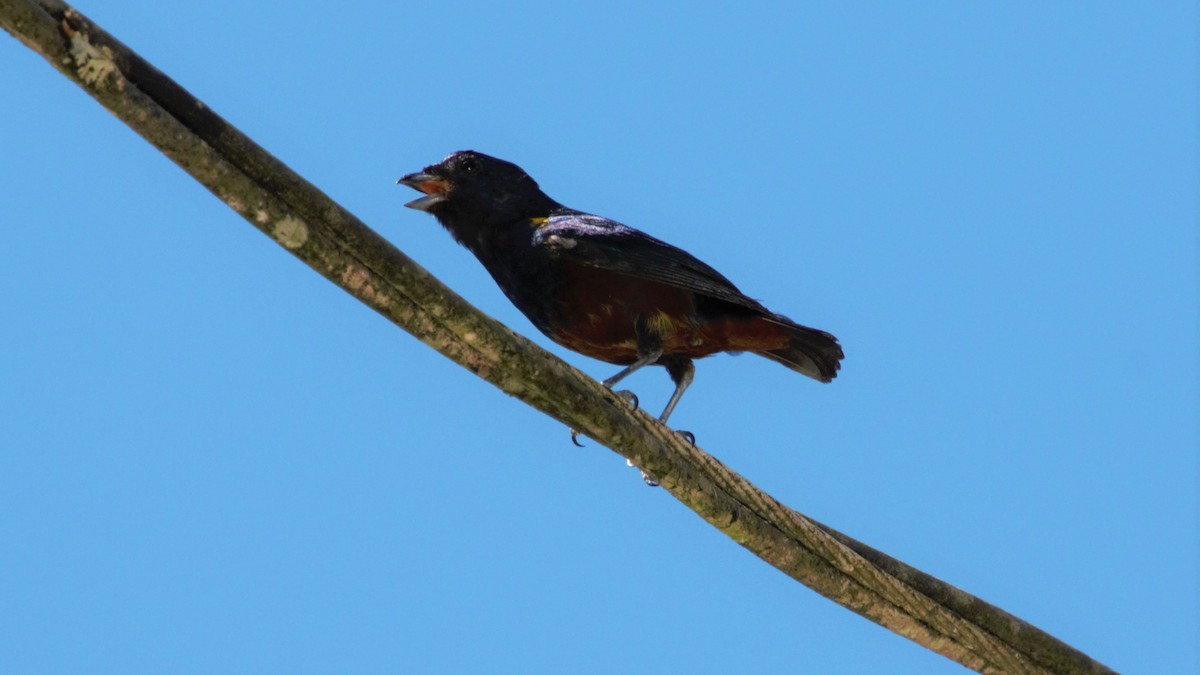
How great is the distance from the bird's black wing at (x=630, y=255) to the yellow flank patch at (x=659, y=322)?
0.13m

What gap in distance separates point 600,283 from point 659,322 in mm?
271

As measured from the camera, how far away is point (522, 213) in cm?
584

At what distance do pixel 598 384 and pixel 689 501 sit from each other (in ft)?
1.63

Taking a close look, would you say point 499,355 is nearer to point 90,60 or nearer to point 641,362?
point 90,60

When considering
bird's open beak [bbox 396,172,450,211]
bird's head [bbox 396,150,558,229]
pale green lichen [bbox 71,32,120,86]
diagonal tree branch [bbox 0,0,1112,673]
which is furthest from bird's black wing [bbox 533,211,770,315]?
pale green lichen [bbox 71,32,120,86]

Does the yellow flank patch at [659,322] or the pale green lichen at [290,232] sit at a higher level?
the yellow flank patch at [659,322]

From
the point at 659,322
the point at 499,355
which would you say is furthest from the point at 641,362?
the point at 499,355

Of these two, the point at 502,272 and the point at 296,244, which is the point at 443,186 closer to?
the point at 502,272

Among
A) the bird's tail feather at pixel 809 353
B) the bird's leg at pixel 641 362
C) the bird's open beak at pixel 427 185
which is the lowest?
the bird's leg at pixel 641 362

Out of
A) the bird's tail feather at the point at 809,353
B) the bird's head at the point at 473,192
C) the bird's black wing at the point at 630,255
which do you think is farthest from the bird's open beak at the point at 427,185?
the bird's tail feather at the point at 809,353

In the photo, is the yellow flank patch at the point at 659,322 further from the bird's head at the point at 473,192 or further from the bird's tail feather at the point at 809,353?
the bird's head at the point at 473,192

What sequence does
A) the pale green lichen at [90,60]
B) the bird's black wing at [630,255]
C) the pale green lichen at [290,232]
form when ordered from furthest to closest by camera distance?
the bird's black wing at [630,255] → the pale green lichen at [290,232] → the pale green lichen at [90,60]

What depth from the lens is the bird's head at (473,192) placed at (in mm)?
5777

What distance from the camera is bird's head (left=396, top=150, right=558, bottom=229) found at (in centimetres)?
578
